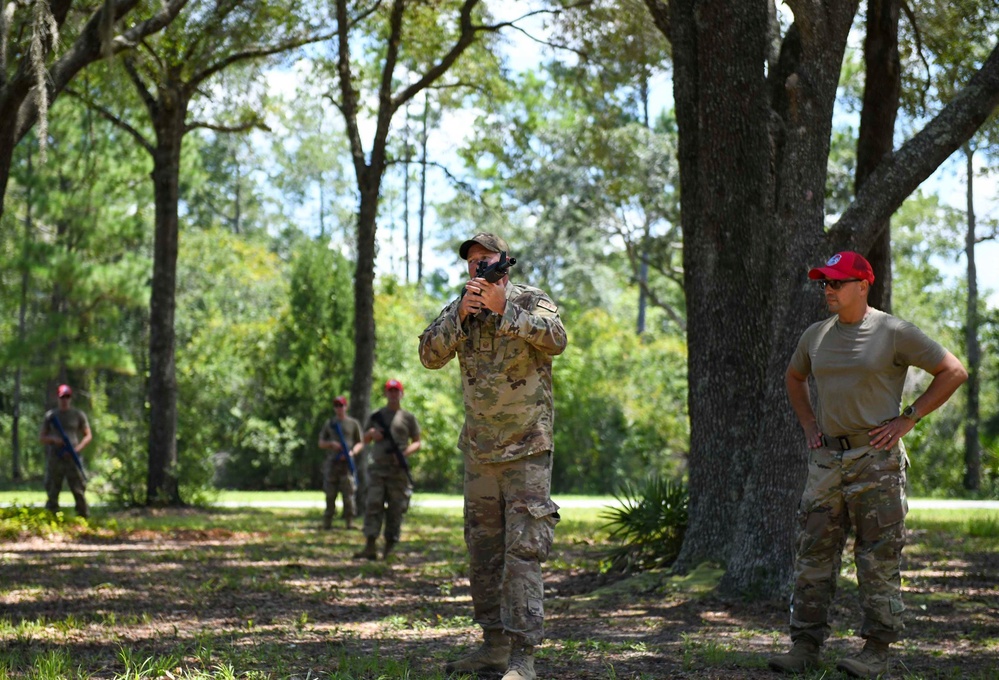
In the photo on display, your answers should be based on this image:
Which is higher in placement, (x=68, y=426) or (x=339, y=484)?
(x=68, y=426)

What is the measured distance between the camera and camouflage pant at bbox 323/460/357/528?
1809 cm

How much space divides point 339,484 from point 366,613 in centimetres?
955

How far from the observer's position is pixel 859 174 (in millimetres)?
13117

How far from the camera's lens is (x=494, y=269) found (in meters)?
5.76

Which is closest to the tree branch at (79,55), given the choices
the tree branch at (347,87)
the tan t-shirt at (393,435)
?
the tan t-shirt at (393,435)

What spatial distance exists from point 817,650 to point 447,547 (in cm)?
A: 885

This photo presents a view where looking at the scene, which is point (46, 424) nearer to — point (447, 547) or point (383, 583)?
point (447, 547)

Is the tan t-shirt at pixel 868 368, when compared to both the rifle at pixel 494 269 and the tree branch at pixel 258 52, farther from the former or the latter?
the tree branch at pixel 258 52

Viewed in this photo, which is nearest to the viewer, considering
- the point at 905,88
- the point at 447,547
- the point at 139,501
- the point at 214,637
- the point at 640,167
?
the point at 214,637

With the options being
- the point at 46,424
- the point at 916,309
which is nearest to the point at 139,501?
the point at 46,424

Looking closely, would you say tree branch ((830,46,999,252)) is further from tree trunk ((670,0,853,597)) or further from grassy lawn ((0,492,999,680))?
grassy lawn ((0,492,999,680))

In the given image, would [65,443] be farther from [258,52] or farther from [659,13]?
[659,13]

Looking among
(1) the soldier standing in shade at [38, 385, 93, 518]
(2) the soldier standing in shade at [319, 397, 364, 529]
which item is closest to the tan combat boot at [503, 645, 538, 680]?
(2) the soldier standing in shade at [319, 397, 364, 529]

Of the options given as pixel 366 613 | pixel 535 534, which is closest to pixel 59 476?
pixel 366 613
